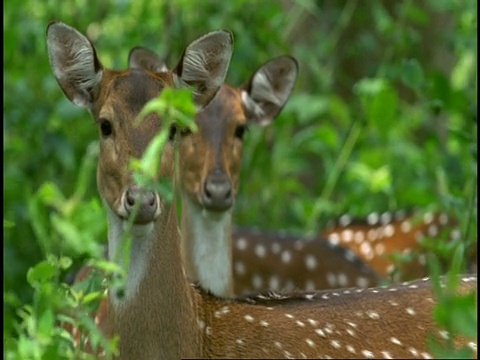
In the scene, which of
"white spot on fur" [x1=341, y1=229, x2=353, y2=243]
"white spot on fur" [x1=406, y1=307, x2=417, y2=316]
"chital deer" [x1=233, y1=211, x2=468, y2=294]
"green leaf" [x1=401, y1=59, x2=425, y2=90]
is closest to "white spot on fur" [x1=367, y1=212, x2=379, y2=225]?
"white spot on fur" [x1=341, y1=229, x2=353, y2=243]

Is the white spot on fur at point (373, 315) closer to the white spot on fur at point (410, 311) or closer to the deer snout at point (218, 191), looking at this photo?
the white spot on fur at point (410, 311)

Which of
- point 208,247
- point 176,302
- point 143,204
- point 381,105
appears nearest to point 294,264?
point 381,105

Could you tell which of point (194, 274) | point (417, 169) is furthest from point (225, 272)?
point (417, 169)

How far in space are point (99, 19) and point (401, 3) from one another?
2.62m

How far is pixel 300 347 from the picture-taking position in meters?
4.81

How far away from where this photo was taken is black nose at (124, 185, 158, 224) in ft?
14.9

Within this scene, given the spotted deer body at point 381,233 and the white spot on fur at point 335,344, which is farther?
the spotted deer body at point 381,233

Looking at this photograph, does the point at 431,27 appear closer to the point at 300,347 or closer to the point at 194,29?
the point at 194,29

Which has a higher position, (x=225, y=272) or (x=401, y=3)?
(x=401, y=3)

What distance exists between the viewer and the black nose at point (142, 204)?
4.54m

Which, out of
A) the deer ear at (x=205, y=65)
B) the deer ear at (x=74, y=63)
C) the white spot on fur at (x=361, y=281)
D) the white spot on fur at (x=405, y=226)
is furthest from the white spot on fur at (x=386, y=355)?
the white spot on fur at (x=405, y=226)

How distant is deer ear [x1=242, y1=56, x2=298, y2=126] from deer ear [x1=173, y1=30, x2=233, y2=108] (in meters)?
1.56

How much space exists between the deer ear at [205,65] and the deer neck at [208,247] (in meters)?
1.25

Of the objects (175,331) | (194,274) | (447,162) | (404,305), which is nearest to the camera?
(175,331)
